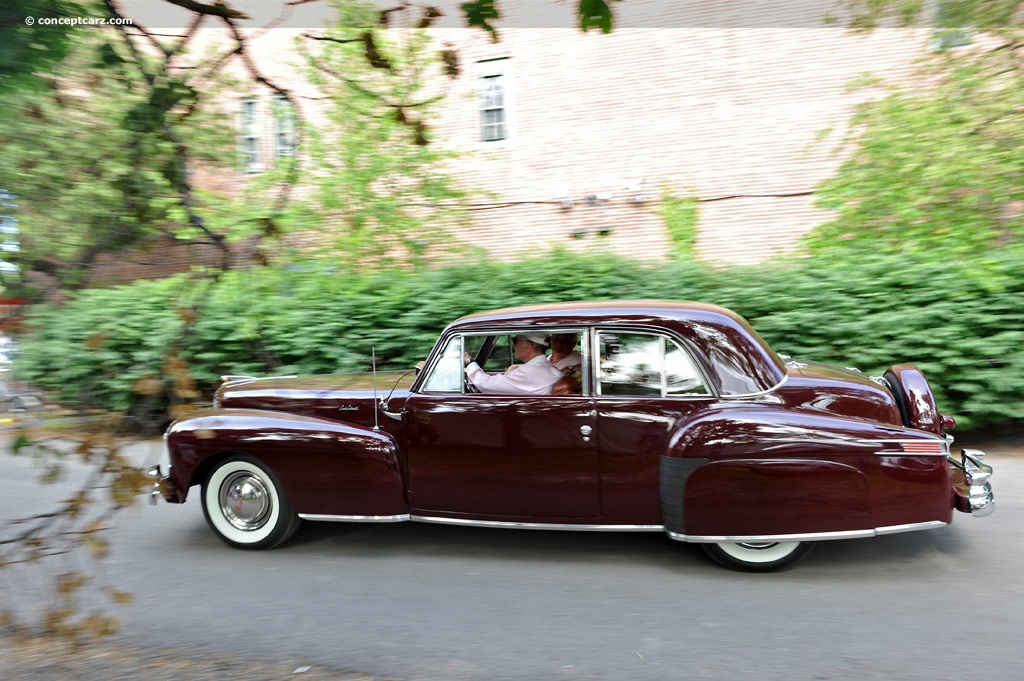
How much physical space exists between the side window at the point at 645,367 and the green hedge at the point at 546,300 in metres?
3.17

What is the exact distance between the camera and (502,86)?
637 inches

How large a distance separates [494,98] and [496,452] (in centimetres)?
1271

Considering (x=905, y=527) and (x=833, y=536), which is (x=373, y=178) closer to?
(x=833, y=536)

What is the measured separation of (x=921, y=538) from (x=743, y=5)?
1257cm

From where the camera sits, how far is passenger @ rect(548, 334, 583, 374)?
496 cm

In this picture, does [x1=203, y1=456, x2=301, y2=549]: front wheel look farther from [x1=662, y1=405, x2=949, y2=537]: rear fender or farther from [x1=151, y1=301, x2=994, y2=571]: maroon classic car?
[x1=662, y1=405, x2=949, y2=537]: rear fender

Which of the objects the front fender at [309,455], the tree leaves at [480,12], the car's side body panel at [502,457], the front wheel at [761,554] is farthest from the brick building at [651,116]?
the tree leaves at [480,12]

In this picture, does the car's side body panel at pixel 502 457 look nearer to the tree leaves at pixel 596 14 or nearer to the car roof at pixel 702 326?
the car roof at pixel 702 326

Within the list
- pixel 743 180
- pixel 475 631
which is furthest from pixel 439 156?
pixel 475 631

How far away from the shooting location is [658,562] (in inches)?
193

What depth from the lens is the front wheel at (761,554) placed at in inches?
181

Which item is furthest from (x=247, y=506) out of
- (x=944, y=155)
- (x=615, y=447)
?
(x=944, y=155)

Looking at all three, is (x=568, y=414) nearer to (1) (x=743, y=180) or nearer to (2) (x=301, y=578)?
(2) (x=301, y=578)

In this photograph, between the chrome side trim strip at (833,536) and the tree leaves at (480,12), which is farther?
the chrome side trim strip at (833,536)
